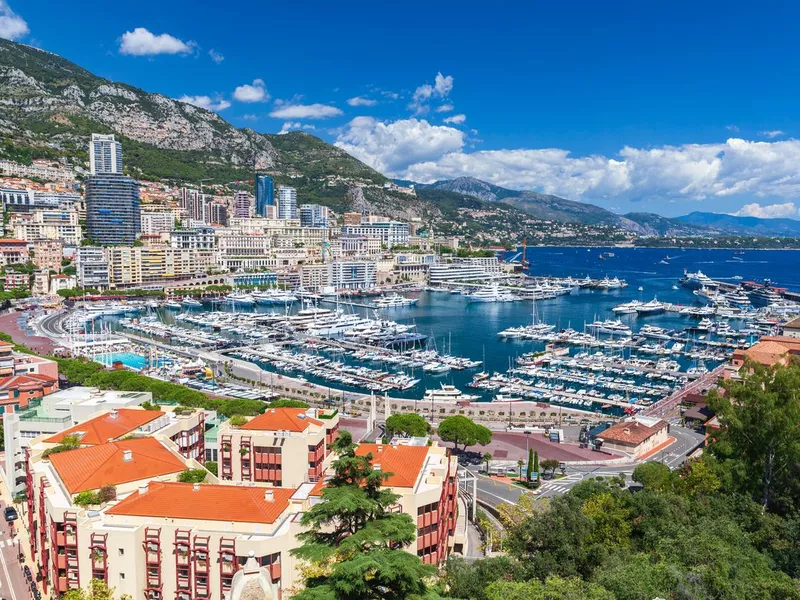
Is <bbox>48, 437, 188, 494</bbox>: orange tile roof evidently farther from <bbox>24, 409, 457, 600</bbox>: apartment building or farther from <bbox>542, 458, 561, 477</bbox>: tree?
<bbox>542, 458, 561, 477</bbox>: tree

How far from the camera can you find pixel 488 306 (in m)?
95.9

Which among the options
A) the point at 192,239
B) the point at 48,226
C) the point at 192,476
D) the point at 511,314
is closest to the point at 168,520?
the point at 192,476

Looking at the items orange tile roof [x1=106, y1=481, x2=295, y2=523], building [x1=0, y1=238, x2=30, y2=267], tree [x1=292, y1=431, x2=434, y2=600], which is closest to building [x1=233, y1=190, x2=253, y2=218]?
building [x1=0, y1=238, x2=30, y2=267]

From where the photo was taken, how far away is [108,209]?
108875mm

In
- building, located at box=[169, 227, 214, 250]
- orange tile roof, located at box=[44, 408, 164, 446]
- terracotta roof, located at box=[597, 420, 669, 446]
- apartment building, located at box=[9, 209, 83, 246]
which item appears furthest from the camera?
building, located at box=[169, 227, 214, 250]

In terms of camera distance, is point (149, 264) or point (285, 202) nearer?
point (149, 264)

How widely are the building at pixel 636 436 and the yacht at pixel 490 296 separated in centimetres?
6847

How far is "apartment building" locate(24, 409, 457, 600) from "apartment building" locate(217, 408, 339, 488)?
8.32ft

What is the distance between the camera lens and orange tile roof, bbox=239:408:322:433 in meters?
21.6

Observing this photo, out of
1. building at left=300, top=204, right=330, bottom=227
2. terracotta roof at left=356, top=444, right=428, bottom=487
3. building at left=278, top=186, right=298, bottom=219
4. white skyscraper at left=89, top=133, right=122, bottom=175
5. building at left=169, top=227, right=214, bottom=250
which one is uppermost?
white skyscraper at left=89, top=133, right=122, bottom=175

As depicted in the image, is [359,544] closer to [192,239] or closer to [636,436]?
[636,436]

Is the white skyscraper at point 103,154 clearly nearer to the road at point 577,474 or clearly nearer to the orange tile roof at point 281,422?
the orange tile roof at point 281,422

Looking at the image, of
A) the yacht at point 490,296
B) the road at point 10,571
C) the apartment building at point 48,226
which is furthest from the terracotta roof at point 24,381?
the apartment building at point 48,226

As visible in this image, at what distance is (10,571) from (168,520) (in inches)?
293
